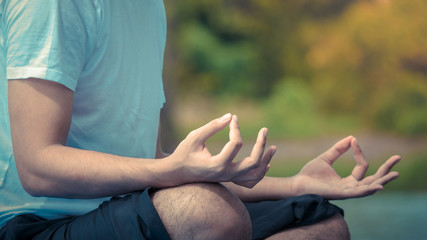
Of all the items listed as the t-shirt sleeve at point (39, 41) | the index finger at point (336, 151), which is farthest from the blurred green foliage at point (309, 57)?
the t-shirt sleeve at point (39, 41)

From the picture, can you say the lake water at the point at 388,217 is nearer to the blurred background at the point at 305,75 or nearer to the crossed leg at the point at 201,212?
the blurred background at the point at 305,75

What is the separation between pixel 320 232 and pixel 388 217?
96.9 inches

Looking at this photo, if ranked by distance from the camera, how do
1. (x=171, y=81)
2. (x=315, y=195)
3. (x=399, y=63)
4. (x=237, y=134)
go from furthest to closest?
(x=399, y=63) → (x=171, y=81) → (x=315, y=195) → (x=237, y=134)

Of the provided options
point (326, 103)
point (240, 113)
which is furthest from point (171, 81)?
point (326, 103)

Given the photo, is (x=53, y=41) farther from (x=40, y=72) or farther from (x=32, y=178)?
(x=32, y=178)

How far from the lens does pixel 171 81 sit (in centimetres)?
562

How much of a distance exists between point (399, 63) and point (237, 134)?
18.4 ft

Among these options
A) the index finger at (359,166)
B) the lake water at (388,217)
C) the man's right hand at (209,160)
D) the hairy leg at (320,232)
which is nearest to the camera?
the man's right hand at (209,160)

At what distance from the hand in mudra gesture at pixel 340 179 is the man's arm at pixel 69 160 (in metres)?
0.38

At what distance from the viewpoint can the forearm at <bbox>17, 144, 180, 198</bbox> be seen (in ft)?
2.87

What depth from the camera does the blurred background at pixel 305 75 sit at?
5.93m

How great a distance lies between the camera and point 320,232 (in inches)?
43.9

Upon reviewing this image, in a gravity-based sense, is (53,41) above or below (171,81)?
above

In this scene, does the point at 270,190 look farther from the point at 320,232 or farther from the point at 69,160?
the point at 69,160
